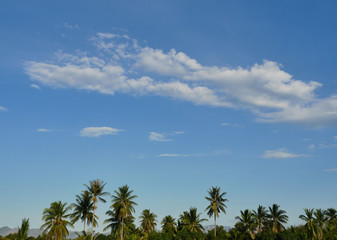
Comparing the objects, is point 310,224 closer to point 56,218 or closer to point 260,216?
point 260,216

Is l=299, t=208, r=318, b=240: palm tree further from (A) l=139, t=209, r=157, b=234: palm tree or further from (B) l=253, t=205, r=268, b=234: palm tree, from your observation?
(A) l=139, t=209, r=157, b=234: palm tree

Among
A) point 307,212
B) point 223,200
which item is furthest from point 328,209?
point 223,200

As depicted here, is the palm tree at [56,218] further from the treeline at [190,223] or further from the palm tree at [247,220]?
the palm tree at [247,220]

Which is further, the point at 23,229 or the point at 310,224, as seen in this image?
the point at 310,224

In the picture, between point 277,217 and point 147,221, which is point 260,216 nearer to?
point 277,217

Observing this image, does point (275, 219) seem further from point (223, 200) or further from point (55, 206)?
point (55, 206)

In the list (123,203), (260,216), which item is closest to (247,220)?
(260,216)

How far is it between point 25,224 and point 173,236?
1873 inches

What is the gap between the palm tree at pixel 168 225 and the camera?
101219 mm

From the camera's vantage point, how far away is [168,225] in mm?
103625

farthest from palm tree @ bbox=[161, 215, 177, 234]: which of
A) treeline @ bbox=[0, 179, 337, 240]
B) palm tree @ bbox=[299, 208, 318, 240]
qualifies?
palm tree @ bbox=[299, 208, 318, 240]

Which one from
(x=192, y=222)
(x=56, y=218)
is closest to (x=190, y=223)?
(x=192, y=222)

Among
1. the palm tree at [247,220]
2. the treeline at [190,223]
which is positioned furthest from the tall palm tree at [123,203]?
the palm tree at [247,220]

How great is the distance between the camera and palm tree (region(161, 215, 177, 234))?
101m
